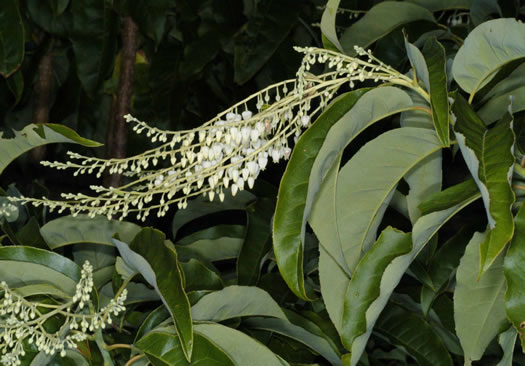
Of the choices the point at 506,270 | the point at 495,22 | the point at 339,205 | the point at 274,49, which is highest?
the point at 274,49

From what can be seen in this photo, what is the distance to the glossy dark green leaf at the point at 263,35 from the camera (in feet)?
3.92

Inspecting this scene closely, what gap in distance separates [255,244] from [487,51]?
0.42 metres

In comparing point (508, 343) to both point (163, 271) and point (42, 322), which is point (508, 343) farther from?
point (42, 322)

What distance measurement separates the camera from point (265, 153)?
→ 578mm

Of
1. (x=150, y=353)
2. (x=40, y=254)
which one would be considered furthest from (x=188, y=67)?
(x=150, y=353)

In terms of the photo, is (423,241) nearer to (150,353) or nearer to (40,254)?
(150,353)

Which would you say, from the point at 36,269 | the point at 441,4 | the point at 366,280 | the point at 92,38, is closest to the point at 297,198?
the point at 366,280

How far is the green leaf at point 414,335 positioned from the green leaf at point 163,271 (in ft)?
1.19

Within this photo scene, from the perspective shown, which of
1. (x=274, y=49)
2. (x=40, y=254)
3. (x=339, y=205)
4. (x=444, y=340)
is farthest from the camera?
(x=274, y=49)

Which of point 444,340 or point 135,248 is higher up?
point 135,248

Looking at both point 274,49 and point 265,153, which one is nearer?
point 265,153

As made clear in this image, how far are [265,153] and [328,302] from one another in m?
0.16

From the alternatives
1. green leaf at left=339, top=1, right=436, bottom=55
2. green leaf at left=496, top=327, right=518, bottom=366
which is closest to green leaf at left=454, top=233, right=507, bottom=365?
green leaf at left=496, top=327, right=518, bottom=366

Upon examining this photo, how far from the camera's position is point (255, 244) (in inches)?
36.2
